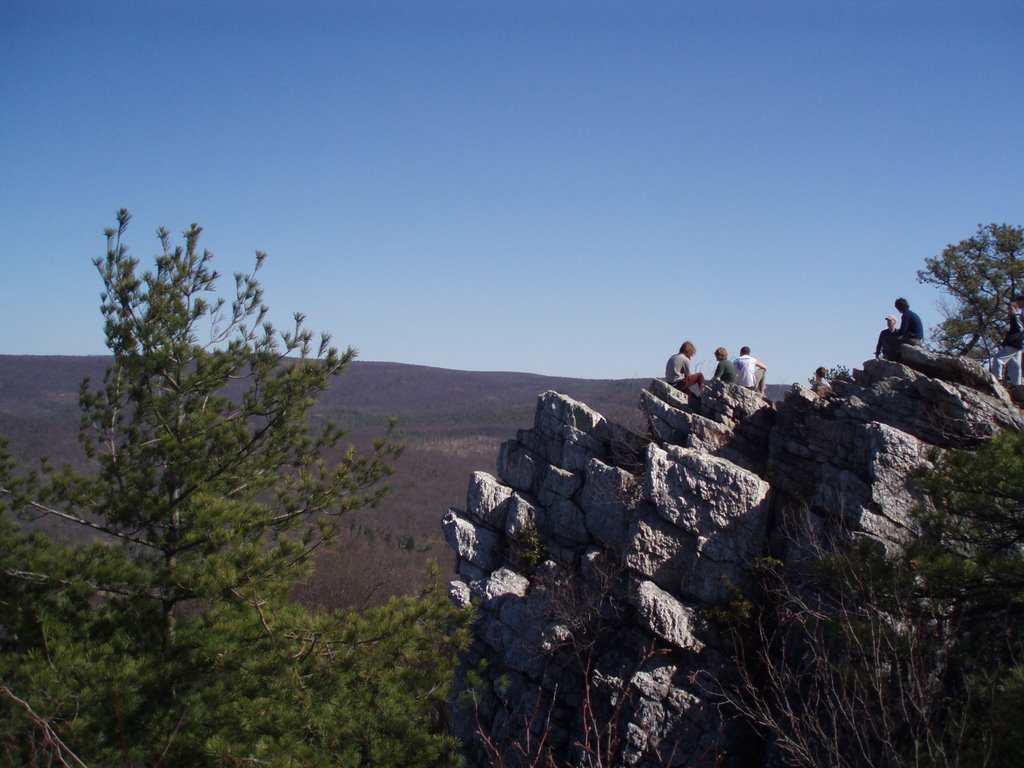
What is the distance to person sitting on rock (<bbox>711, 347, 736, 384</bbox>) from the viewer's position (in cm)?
1441

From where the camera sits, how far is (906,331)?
13836 mm

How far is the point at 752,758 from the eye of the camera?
38.5ft

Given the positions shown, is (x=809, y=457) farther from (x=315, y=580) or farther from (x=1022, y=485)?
(x=315, y=580)

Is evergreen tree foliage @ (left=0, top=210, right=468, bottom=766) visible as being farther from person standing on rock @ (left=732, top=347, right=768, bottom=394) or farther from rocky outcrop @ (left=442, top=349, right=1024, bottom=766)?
person standing on rock @ (left=732, top=347, right=768, bottom=394)

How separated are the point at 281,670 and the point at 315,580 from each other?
33.1 metres

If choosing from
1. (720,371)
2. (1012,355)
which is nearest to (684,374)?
(720,371)

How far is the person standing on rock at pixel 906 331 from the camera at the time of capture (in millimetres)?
13664

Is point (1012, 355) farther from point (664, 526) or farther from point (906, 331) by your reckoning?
point (664, 526)

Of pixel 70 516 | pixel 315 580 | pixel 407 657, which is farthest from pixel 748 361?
pixel 315 580

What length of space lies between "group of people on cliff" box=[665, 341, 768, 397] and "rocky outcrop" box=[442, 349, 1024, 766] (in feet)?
1.13

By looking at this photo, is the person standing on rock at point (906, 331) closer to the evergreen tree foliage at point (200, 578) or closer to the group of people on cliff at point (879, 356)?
the group of people on cliff at point (879, 356)

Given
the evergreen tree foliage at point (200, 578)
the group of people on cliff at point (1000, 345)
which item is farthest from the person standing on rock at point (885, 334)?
the evergreen tree foliage at point (200, 578)

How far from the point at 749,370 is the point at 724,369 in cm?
58

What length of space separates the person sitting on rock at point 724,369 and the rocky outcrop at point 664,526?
1.33 feet
